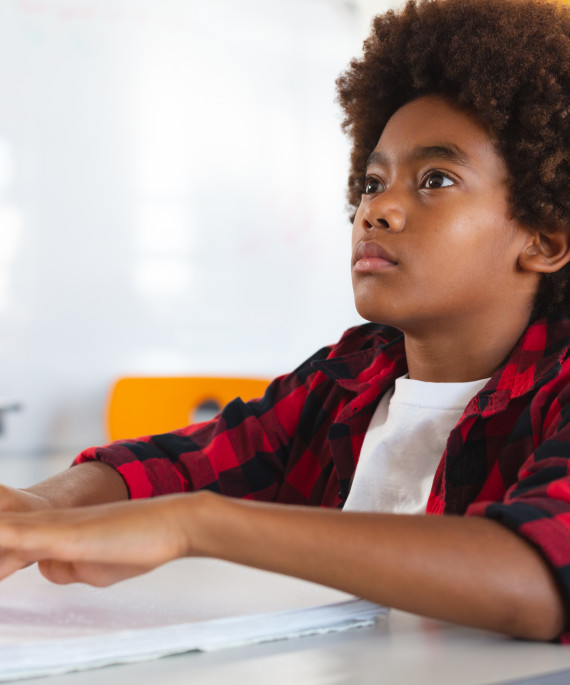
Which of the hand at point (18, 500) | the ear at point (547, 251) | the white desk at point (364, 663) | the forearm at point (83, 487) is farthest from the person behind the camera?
the ear at point (547, 251)

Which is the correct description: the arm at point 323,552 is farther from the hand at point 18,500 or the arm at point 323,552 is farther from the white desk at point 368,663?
the hand at point 18,500

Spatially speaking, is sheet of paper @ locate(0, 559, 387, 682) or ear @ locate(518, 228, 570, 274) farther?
ear @ locate(518, 228, 570, 274)

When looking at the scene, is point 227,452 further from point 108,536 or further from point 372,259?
point 108,536

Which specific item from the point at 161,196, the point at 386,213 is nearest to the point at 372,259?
the point at 386,213

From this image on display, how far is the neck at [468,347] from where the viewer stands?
100 centimetres

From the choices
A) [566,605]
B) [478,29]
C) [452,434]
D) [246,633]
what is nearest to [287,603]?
[246,633]

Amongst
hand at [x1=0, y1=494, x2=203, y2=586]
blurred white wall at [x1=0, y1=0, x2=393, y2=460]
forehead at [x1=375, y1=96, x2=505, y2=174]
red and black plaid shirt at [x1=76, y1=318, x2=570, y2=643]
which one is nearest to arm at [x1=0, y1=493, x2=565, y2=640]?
hand at [x1=0, y1=494, x2=203, y2=586]

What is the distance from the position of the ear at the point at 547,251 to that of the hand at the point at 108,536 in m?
0.61

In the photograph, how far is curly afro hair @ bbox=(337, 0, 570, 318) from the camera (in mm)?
993

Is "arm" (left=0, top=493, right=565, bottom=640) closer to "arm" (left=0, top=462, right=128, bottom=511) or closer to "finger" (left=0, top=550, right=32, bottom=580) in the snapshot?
"finger" (left=0, top=550, right=32, bottom=580)

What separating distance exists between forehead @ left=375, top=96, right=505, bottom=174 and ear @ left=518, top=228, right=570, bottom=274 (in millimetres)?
93

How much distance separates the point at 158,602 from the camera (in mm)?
608

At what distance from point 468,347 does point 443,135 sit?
0.82ft

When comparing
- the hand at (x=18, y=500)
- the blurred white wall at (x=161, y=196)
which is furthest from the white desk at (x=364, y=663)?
the blurred white wall at (x=161, y=196)
